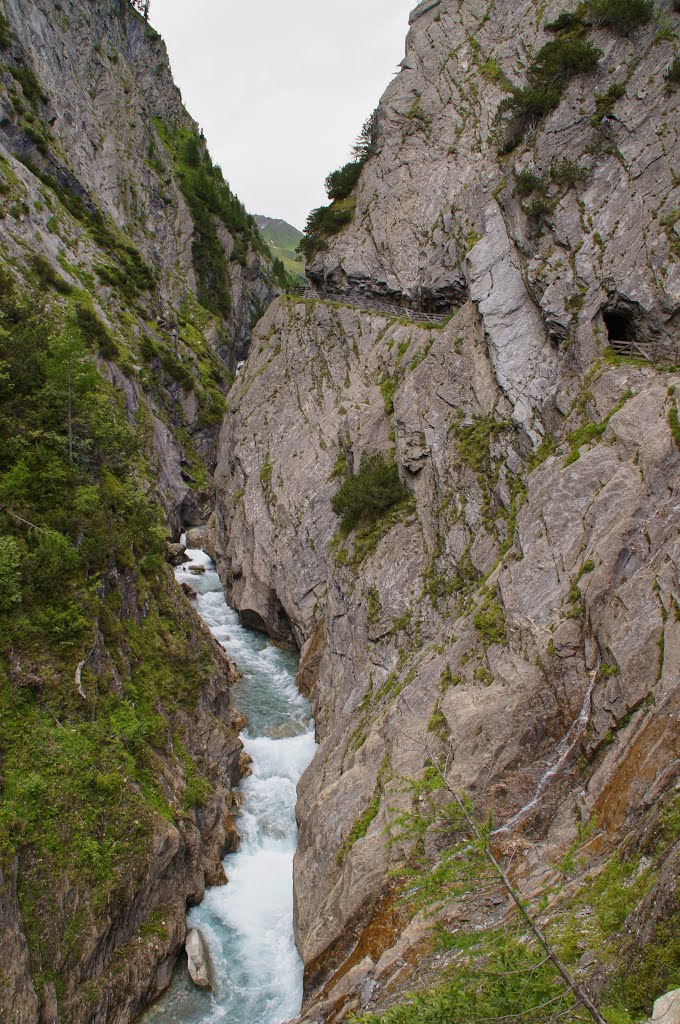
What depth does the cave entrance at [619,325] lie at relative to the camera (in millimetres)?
19531

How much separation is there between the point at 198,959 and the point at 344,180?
4999cm

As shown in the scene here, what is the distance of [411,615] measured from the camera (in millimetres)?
21984

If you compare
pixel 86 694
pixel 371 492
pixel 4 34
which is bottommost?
pixel 86 694

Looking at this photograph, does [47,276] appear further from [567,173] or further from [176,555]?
[567,173]

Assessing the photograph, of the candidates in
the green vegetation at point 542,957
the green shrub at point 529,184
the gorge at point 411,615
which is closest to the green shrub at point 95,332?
the gorge at point 411,615

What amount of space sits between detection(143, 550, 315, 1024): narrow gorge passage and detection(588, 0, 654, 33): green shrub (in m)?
34.0

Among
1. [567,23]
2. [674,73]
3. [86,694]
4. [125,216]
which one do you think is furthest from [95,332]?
[125,216]

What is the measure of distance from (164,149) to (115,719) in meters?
93.1

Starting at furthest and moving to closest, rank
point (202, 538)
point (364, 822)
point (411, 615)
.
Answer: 1. point (202, 538)
2. point (411, 615)
3. point (364, 822)

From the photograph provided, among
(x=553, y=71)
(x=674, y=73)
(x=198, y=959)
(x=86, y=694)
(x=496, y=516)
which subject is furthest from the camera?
(x=553, y=71)

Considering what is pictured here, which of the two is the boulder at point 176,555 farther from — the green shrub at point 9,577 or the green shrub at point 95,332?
the green shrub at point 9,577

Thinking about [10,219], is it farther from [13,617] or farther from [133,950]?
[133,950]

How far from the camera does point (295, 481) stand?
3725 cm

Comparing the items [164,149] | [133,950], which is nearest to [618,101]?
[133,950]
